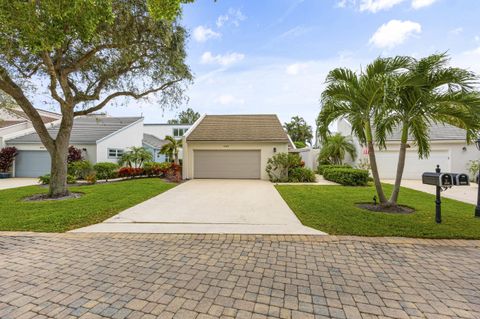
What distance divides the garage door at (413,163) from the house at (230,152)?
6642mm

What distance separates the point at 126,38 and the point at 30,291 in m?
7.74

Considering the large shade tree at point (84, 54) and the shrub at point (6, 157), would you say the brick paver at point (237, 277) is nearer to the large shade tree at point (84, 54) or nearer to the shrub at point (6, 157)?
the large shade tree at point (84, 54)

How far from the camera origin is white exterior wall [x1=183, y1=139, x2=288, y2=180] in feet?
48.9

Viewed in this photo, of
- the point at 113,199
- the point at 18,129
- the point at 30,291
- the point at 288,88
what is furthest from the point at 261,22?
the point at 18,129

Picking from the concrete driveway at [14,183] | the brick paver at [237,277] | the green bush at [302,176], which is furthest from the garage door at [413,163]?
the concrete driveway at [14,183]

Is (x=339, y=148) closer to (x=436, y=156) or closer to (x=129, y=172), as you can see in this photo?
(x=436, y=156)

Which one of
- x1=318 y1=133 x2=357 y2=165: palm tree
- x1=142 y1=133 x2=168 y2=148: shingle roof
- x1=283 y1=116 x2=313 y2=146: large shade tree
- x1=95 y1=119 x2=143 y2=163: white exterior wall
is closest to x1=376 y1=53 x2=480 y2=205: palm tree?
x1=318 y1=133 x2=357 y2=165: palm tree

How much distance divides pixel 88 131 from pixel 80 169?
4.95 meters

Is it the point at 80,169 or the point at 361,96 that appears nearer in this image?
the point at 361,96

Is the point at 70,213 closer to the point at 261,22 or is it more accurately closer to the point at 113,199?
the point at 113,199

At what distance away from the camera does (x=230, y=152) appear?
1531cm

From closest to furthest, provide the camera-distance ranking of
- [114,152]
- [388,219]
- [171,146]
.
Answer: [388,219]
[171,146]
[114,152]

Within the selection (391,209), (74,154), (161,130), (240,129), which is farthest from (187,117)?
(391,209)

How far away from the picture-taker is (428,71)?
5848 millimetres
